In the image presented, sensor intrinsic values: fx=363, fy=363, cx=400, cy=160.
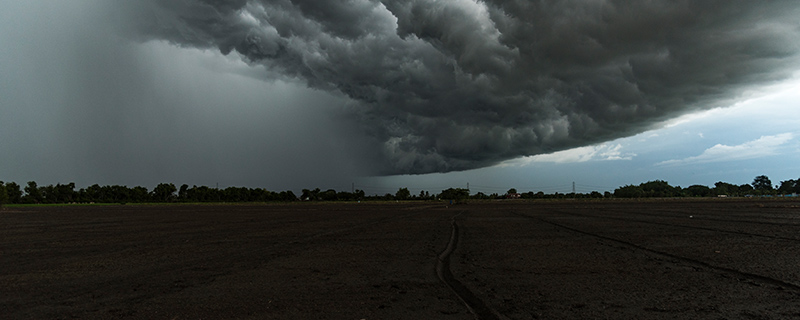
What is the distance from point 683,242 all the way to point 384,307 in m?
16.7

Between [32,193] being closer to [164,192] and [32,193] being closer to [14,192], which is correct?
[14,192]

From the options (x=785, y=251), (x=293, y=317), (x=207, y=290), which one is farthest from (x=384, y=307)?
(x=785, y=251)

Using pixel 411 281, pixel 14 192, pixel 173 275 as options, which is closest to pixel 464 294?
pixel 411 281

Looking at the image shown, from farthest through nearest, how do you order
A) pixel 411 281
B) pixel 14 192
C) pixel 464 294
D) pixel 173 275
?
pixel 14 192, pixel 173 275, pixel 411 281, pixel 464 294

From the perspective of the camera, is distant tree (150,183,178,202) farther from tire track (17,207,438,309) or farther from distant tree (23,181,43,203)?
tire track (17,207,438,309)

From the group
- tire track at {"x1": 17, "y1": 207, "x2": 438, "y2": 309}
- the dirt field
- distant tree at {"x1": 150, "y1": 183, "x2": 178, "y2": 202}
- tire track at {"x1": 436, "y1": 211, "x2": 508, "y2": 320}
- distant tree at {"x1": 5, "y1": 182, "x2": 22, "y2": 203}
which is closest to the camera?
tire track at {"x1": 436, "y1": 211, "x2": 508, "y2": 320}

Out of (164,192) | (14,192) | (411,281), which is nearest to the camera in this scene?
(411,281)

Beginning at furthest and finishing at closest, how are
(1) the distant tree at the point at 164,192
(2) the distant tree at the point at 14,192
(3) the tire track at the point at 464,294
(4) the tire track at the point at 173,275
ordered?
(1) the distant tree at the point at 164,192, (2) the distant tree at the point at 14,192, (4) the tire track at the point at 173,275, (3) the tire track at the point at 464,294

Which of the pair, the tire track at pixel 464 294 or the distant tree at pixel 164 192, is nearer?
the tire track at pixel 464 294

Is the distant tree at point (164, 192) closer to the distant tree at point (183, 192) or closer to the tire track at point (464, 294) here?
the distant tree at point (183, 192)

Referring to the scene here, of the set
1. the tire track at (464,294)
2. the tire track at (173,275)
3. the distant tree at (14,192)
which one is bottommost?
the tire track at (173,275)

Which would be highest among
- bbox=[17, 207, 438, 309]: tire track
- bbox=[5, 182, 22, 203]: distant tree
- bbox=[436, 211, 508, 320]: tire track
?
bbox=[5, 182, 22, 203]: distant tree

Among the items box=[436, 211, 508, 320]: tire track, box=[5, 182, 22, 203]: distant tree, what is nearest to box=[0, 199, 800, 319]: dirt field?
box=[436, 211, 508, 320]: tire track

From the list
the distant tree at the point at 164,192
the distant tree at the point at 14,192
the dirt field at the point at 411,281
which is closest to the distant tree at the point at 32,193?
the distant tree at the point at 14,192
